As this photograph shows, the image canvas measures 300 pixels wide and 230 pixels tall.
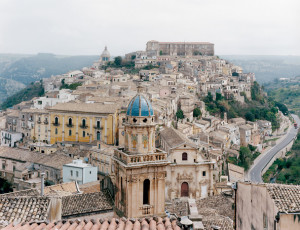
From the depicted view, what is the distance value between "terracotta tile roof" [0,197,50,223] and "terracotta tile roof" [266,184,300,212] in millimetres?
5907

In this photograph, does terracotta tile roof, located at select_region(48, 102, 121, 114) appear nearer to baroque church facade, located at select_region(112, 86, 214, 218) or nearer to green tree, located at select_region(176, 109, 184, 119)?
green tree, located at select_region(176, 109, 184, 119)

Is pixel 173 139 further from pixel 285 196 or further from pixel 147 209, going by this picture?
pixel 285 196

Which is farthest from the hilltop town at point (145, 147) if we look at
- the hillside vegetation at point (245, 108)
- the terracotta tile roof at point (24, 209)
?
the hillside vegetation at point (245, 108)

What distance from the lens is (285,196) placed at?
10.8 metres

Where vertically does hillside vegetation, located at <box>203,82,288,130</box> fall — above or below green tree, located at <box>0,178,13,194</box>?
above

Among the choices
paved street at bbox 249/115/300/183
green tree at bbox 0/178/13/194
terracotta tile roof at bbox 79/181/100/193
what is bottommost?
paved street at bbox 249/115/300/183

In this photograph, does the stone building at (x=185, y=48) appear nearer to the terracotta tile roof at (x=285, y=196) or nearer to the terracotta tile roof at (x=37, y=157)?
the terracotta tile roof at (x=37, y=157)

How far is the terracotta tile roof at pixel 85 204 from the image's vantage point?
64.2 ft

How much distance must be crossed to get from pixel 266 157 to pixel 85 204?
47259 millimetres

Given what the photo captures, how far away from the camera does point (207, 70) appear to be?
92.6 meters

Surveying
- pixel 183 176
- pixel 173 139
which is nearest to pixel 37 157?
pixel 173 139

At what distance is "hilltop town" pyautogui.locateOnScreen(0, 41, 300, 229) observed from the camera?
13.9 m

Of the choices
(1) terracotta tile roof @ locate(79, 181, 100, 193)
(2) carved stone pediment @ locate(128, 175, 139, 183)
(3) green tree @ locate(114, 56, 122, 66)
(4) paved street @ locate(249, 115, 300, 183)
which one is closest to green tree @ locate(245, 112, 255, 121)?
(4) paved street @ locate(249, 115, 300, 183)

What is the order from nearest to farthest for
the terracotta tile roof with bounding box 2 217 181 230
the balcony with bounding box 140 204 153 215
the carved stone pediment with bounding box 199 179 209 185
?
the terracotta tile roof with bounding box 2 217 181 230 → the balcony with bounding box 140 204 153 215 → the carved stone pediment with bounding box 199 179 209 185
